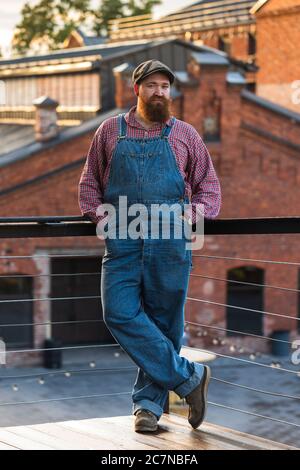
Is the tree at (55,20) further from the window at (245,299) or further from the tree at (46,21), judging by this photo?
the window at (245,299)

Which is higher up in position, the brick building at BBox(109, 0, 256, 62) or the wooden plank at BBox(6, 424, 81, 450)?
the brick building at BBox(109, 0, 256, 62)

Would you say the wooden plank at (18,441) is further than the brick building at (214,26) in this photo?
No

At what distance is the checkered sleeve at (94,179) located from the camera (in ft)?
17.7

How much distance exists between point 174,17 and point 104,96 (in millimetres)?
12964

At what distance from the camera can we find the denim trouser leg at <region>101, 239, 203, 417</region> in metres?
5.26

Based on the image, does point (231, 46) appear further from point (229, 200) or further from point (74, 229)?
point (74, 229)

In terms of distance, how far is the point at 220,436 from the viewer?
5.34 m

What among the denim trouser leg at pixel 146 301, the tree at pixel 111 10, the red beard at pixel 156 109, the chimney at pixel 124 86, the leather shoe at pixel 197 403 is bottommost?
the leather shoe at pixel 197 403

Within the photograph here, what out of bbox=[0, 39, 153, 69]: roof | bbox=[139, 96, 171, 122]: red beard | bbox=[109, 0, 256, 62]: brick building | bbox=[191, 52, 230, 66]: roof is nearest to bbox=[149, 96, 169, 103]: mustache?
bbox=[139, 96, 171, 122]: red beard

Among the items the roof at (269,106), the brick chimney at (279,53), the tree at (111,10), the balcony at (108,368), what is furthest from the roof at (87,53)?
the tree at (111,10)

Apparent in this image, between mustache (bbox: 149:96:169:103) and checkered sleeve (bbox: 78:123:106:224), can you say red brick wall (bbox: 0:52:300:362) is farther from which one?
mustache (bbox: 149:96:169:103)

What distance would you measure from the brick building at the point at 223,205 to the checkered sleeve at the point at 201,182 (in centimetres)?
1842

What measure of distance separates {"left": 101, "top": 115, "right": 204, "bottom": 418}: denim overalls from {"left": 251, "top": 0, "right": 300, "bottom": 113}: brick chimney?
26057mm

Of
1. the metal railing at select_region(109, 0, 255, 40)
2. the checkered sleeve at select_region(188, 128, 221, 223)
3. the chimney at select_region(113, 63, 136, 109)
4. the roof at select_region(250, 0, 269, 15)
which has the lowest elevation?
the checkered sleeve at select_region(188, 128, 221, 223)
